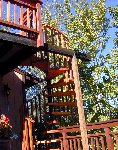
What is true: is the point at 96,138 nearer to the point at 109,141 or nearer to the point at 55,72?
the point at 109,141

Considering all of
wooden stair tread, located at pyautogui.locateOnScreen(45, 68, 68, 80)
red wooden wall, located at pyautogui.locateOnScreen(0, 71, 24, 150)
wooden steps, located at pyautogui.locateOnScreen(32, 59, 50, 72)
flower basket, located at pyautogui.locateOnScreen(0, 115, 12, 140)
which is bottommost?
flower basket, located at pyautogui.locateOnScreen(0, 115, 12, 140)

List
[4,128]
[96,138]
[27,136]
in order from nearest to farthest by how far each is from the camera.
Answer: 1. [96,138]
2. [4,128]
3. [27,136]

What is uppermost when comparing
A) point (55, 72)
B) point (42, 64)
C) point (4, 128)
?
point (42, 64)

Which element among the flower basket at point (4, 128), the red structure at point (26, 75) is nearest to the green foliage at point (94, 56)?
the red structure at point (26, 75)

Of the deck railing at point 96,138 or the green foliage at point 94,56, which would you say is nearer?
the deck railing at point 96,138

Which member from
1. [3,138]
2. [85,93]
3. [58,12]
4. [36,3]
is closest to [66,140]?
[3,138]

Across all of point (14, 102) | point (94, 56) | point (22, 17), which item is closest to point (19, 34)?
point (22, 17)

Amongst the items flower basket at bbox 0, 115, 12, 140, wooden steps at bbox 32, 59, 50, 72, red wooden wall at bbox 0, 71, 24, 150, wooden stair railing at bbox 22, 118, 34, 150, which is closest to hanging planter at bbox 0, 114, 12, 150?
flower basket at bbox 0, 115, 12, 140

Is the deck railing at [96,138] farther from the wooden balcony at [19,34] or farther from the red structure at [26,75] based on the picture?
the wooden balcony at [19,34]

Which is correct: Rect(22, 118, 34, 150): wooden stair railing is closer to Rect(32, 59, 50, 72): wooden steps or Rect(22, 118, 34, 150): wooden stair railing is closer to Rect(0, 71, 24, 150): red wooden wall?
Rect(0, 71, 24, 150): red wooden wall

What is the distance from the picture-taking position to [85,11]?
648 inches

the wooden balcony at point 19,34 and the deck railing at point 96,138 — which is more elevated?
the wooden balcony at point 19,34

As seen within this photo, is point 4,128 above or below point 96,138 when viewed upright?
above

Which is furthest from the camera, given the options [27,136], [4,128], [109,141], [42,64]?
[42,64]
